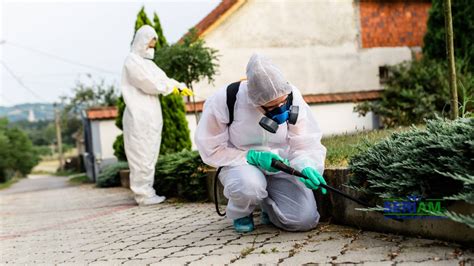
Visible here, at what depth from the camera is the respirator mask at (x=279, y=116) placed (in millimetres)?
3551

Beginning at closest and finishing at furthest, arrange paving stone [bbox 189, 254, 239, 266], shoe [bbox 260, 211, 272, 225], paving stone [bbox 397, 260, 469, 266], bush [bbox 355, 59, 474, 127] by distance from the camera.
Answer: paving stone [bbox 397, 260, 469, 266]
paving stone [bbox 189, 254, 239, 266]
shoe [bbox 260, 211, 272, 225]
bush [bbox 355, 59, 474, 127]

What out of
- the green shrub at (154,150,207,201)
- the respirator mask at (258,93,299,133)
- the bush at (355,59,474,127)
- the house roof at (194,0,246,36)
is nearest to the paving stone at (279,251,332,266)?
the respirator mask at (258,93,299,133)

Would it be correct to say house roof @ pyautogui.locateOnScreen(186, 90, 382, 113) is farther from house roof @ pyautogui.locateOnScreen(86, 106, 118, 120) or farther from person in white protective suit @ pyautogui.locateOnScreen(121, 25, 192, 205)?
person in white protective suit @ pyautogui.locateOnScreen(121, 25, 192, 205)

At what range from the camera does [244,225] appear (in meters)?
4.00

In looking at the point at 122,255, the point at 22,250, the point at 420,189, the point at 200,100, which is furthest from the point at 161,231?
the point at 200,100

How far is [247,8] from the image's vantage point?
48.9ft

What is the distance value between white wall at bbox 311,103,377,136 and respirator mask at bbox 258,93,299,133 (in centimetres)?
1057

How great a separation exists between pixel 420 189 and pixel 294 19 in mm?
12813

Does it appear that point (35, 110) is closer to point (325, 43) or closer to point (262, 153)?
point (325, 43)

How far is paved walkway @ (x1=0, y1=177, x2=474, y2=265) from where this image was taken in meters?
3.03

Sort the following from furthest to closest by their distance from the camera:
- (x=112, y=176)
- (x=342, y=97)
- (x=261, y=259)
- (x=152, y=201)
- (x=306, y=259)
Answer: (x=342, y=97) < (x=112, y=176) < (x=152, y=201) < (x=261, y=259) < (x=306, y=259)

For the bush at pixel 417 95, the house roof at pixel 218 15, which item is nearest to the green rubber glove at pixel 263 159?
the bush at pixel 417 95

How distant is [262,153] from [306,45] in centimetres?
1220

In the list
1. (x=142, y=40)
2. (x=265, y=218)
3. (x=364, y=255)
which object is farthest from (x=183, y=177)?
(x=364, y=255)
